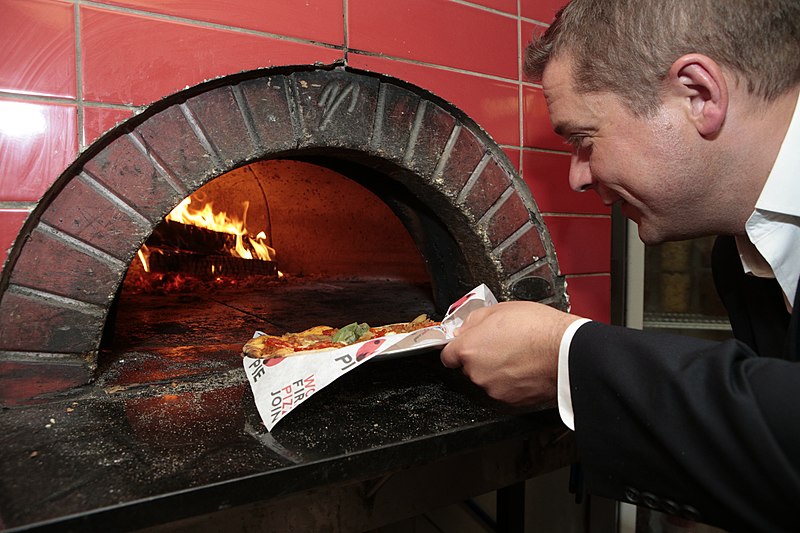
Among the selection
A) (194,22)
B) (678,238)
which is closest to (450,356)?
(678,238)

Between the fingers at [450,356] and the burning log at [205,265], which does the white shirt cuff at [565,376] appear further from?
the burning log at [205,265]

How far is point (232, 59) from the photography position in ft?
4.14

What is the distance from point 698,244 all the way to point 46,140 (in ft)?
11.8

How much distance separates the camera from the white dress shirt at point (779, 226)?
973 mm

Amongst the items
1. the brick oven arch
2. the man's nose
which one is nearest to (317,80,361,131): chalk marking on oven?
the brick oven arch

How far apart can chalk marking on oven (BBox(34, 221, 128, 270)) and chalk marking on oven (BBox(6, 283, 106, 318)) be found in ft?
0.32

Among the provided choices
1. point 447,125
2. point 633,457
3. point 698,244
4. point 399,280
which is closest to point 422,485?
point 633,457

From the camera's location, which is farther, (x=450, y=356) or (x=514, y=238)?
(x=514, y=238)

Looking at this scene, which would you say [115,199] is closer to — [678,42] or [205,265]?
[678,42]

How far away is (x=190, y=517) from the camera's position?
0.81m

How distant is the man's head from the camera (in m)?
0.99

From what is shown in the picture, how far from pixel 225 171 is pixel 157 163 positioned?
0.15m

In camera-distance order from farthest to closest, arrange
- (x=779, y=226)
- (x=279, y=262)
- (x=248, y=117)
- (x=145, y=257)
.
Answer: (x=279, y=262), (x=145, y=257), (x=248, y=117), (x=779, y=226)

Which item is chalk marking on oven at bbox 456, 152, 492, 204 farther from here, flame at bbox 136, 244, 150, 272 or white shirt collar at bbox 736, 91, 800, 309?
flame at bbox 136, 244, 150, 272
